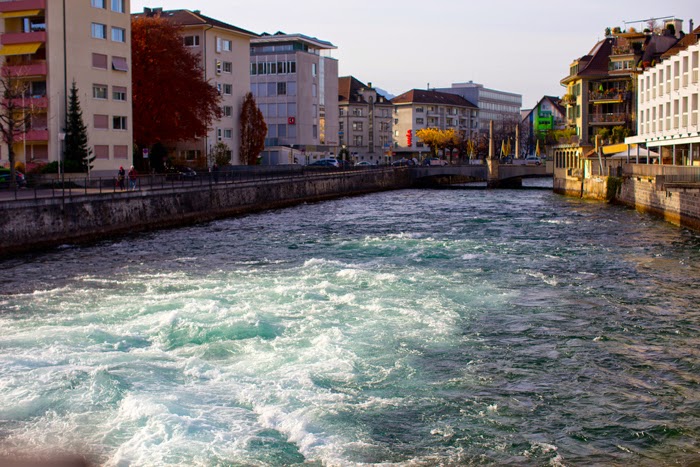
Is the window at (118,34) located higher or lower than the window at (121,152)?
higher

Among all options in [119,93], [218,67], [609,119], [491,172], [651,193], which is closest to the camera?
[651,193]

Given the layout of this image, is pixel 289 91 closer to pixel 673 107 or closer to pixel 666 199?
pixel 673 107

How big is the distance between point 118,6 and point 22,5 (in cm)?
708

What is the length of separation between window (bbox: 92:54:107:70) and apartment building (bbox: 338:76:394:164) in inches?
3338

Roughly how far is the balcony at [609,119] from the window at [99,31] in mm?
54384

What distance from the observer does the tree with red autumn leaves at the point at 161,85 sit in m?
64.5

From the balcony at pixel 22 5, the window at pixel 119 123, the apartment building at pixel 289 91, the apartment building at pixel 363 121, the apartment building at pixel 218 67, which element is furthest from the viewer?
the apartment building at pixel 363 121

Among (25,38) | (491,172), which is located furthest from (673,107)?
(25,38)

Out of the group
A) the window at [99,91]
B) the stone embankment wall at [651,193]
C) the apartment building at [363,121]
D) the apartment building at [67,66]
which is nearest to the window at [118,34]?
the apartment building at [67,66]

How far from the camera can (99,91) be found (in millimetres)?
56281

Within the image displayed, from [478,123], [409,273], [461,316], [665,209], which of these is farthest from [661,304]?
[478,123]

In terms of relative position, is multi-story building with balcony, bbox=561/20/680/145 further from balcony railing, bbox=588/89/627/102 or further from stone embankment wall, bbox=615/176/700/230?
stone embankment wall, bbox=615/176/700/230

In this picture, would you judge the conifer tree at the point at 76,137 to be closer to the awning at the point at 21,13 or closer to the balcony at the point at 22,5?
the awning at the point at 21,13

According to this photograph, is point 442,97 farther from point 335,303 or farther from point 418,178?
point 335,303
